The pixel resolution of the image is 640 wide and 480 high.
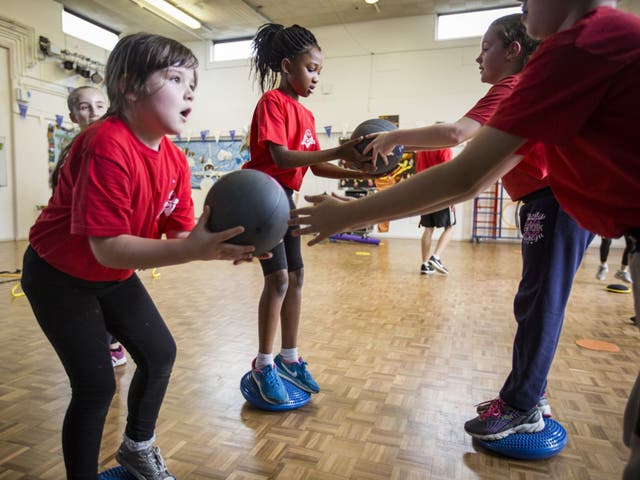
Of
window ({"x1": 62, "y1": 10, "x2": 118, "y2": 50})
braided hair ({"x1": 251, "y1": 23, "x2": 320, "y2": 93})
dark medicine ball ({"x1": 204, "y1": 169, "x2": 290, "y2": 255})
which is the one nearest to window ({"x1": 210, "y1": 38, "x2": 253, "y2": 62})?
window ({"x1": 62, "y1": 10, "x2": 118, "y2": 50})

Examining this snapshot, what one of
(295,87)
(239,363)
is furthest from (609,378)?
(295,87)

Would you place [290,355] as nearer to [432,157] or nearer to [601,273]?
[432,157]

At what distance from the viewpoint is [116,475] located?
5.71 feet

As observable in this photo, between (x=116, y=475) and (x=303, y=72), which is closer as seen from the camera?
(x=116, y=475)

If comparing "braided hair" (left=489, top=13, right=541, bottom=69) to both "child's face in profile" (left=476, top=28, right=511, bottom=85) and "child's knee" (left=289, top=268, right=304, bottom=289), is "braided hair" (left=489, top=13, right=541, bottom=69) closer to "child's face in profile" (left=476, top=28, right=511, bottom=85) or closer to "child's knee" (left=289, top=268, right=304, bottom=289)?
"child's face in profile" (left=476, top=28, right=511, bottom=85)

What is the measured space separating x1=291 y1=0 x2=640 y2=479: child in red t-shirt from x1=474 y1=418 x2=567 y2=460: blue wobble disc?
40.5 inches

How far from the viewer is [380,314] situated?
4.26 m

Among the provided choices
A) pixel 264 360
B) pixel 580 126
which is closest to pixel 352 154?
pixel 264 360

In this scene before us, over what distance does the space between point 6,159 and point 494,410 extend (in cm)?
1074

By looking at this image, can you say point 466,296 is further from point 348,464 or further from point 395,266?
point 348,464

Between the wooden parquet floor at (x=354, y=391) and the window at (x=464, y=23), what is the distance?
8031 mm

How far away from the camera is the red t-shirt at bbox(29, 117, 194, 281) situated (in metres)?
1.27

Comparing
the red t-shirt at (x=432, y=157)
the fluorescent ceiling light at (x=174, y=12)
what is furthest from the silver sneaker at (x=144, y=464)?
the fluorescent ceiling light at (x=174, y=12)

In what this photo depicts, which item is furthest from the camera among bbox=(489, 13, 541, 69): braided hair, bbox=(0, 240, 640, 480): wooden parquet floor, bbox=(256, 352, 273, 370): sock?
bbox=(256, 352, 273, 370): sock
